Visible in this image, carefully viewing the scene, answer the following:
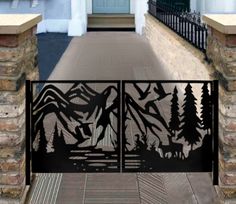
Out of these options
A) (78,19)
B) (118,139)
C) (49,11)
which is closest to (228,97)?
(118,139)

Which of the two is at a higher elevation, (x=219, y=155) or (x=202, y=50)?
(x=202, y=50)

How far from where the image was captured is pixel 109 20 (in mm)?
19531

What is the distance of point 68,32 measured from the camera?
60.9 feet

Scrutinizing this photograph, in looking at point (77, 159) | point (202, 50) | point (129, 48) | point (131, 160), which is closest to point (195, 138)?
point (131, 160)

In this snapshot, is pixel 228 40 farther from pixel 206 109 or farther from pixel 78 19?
pixel 78 19

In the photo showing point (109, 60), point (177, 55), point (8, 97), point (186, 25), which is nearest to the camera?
point (8, 97)

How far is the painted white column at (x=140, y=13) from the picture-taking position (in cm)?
1811

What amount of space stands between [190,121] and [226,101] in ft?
1.62

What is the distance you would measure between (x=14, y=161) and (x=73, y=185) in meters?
0.71

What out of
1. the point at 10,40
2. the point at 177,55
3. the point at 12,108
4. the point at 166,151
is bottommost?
the point at 166,151

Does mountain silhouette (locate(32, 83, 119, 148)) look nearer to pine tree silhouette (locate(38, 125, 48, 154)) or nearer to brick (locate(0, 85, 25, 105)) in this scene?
pine tree silhouette (locate(38, 125, 48, 154))

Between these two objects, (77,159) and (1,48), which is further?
(77,159)

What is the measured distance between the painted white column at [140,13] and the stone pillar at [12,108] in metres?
13.6

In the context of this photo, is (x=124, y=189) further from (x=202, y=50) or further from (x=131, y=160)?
(x=202, y=50)
